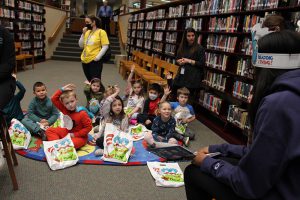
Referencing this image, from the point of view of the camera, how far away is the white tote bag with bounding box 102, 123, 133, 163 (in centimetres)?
258

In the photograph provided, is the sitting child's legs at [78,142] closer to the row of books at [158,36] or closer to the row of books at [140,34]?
the row of books at [158,36]

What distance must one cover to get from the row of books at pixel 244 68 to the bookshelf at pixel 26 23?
6263mm

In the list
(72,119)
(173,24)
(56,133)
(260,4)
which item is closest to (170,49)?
(173,24)

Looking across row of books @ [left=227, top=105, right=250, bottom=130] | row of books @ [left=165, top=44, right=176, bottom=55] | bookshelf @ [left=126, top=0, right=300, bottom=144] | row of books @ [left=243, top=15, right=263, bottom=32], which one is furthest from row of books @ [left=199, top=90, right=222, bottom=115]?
row of books @ [left=165, top=44, right=176, bottom=55]

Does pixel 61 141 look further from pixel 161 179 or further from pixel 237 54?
pixel 237 54

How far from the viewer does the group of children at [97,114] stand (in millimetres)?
2830

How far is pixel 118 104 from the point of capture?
10.1 feet

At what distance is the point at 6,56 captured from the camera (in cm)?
197

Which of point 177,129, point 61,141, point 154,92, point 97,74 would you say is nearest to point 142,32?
point 97,74

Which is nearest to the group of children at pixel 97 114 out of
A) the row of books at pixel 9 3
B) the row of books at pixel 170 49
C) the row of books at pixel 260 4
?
the row of books at pixel 260 4

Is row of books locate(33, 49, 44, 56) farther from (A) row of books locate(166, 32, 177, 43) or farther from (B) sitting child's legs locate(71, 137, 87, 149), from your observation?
(B) sitting child's legs locate(71, 137, 87, 149)

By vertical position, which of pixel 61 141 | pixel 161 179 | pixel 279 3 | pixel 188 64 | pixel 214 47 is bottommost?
pixel 161 179

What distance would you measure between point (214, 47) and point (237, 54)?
2.16 ft

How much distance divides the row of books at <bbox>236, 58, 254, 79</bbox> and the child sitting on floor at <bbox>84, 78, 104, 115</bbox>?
195cm
